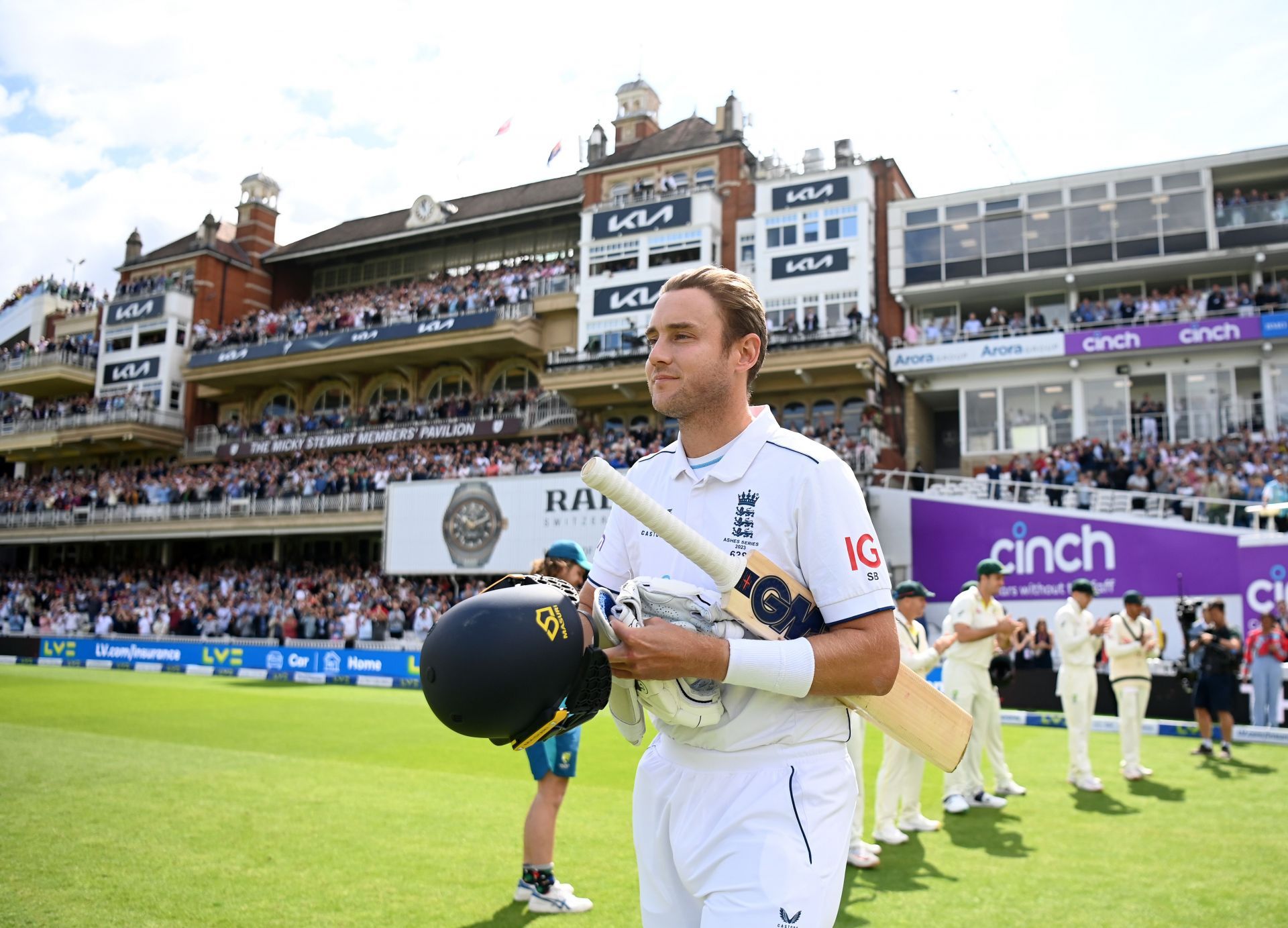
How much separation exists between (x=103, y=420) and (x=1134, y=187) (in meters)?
46.7

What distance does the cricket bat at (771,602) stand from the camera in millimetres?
2266

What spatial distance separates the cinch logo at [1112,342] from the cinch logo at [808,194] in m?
10.7

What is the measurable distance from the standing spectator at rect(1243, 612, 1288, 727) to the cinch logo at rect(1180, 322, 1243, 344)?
18.4m

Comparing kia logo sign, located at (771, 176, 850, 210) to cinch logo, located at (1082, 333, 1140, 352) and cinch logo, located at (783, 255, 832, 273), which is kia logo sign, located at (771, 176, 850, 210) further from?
cinch logo, located at (1082, 333, 1140, 352)

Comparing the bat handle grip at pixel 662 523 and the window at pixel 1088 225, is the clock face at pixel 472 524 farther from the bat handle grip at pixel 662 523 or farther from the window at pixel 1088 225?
the bat handle grip at pixel 662 523

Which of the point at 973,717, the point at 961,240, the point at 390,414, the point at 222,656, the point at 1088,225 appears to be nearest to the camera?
the point at 973,717

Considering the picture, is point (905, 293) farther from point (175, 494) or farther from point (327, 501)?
point (175, 494)

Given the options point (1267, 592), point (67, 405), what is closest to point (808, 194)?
point (1267, 592)

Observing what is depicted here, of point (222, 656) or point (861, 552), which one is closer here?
point (861, 552)

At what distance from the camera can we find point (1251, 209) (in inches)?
1278

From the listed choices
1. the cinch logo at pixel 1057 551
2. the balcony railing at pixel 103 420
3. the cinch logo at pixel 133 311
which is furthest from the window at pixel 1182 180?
the cinch logo at pixel 133 311

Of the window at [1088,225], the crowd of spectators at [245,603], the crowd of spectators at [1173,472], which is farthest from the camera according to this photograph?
the window at [1088,225]

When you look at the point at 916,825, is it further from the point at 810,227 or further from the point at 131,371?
the point at 131,371

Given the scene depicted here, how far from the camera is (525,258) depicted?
47719mm
